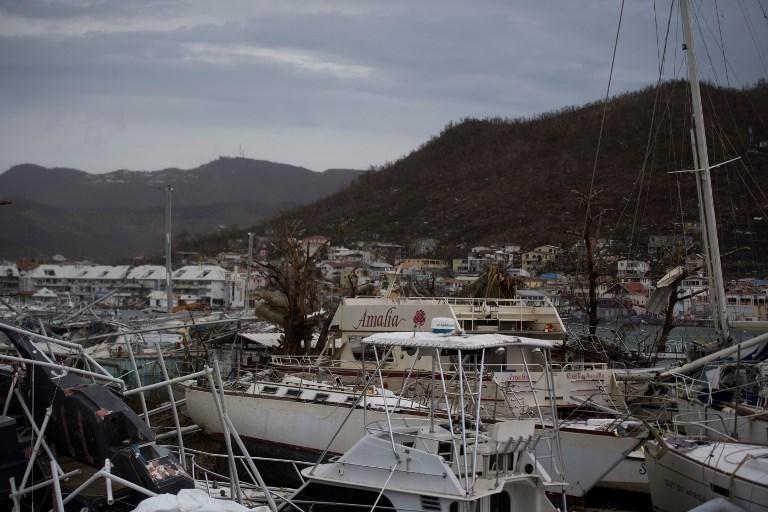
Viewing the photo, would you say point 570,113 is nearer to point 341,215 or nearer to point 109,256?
point 341,215

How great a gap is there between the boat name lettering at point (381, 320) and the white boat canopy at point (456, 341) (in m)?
10.4

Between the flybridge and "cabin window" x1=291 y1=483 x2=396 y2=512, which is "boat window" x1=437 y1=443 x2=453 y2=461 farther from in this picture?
the flybridge

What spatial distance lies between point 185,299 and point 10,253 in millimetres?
73084

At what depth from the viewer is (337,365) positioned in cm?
2488

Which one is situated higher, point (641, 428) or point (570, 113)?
point (570, 113)

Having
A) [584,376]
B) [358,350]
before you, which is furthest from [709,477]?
[358,350]

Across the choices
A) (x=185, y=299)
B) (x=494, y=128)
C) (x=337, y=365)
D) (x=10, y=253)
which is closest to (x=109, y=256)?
(x=10, y=253)

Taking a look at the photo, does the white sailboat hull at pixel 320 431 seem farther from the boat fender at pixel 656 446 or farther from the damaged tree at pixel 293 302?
the damaged tree at pixel 293 302

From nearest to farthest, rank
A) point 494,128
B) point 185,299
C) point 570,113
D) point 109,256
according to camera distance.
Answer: point 185,299
point 570,113
point 494,128
point 109,256

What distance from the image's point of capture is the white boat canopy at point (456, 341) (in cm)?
1304

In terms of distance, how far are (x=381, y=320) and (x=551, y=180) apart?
85008 mm

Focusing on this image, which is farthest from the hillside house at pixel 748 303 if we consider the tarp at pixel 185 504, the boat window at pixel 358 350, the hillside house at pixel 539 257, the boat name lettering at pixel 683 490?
the hillside house at pixel 539 257

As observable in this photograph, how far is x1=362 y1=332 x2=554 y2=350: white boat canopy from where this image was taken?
13039mm

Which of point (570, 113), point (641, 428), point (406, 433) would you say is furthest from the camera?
point (570, 113)
